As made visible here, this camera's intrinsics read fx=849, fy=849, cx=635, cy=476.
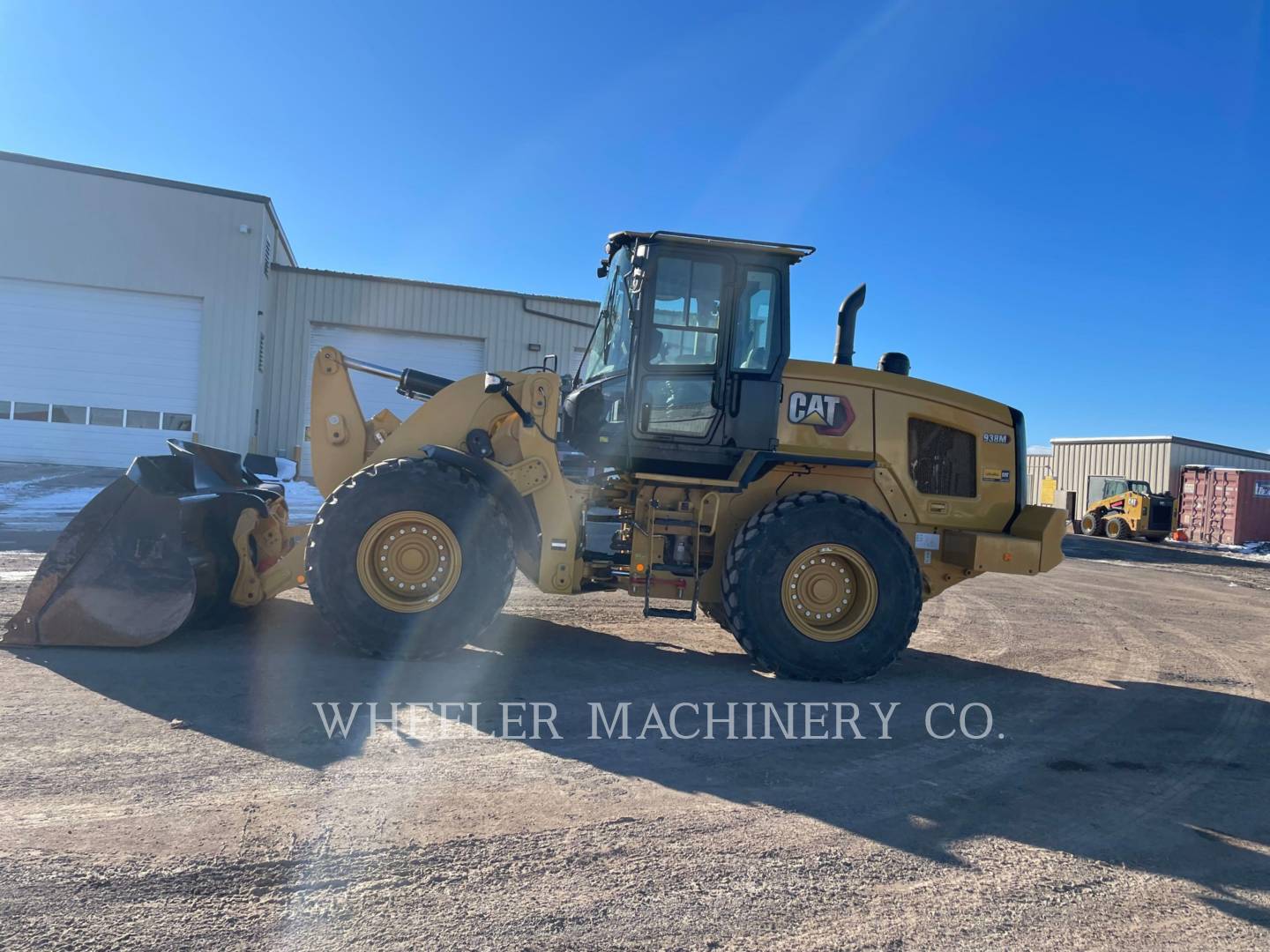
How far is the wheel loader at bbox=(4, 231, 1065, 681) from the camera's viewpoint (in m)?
5.35

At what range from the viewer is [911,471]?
20.9 ft

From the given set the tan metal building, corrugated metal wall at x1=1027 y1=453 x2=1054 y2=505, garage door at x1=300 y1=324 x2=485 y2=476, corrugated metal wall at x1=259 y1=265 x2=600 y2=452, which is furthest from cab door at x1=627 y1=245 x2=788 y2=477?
corrugated metal wall at x1=1027 y1=453 x2=1054 y2=505

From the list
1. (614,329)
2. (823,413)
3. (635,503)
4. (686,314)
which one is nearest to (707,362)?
(686,314)

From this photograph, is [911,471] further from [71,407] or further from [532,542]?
[71,407]

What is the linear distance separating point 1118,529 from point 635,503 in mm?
29846

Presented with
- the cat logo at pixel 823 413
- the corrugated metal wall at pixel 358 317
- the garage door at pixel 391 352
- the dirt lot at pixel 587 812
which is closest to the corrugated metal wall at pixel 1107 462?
the corrugated metal wall at pixel 358 317

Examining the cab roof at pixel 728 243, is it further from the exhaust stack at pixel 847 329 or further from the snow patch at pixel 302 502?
the snow patch at pixel 302 502

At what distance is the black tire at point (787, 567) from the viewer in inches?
221

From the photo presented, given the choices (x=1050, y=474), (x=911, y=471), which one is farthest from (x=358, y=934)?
(x=1050, y=474)

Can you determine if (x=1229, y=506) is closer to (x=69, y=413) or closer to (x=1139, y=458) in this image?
(x=1139, y=458)

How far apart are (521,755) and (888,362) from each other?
451 centimetres

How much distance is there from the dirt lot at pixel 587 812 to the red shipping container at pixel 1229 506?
29424mm

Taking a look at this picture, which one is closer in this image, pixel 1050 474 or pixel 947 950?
pixel 947 950

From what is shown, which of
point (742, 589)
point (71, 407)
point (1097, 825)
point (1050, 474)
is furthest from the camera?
point (1050, 474)
